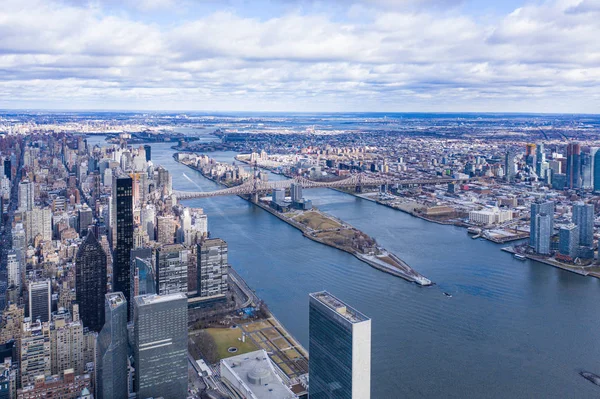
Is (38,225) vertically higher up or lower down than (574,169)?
lower down

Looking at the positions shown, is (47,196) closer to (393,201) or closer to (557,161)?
(393,201)

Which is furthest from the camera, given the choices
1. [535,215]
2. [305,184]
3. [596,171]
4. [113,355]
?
[305,184]

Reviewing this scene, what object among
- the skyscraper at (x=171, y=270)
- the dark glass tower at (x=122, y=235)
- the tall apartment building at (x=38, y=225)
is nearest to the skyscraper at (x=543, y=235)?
the skyscraper at (x=171, y=270)

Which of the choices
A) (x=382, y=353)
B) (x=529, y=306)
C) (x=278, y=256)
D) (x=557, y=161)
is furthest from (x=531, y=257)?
(x=557, y=161)

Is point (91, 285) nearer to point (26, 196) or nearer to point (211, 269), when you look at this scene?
point (211, 269)

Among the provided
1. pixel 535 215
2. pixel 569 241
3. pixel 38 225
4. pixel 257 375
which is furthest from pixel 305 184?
pixel 257 375

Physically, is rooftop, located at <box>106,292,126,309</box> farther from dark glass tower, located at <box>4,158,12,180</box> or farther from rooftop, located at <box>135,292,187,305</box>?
dark glass tower, located at <box>4,158,12,180</box>
